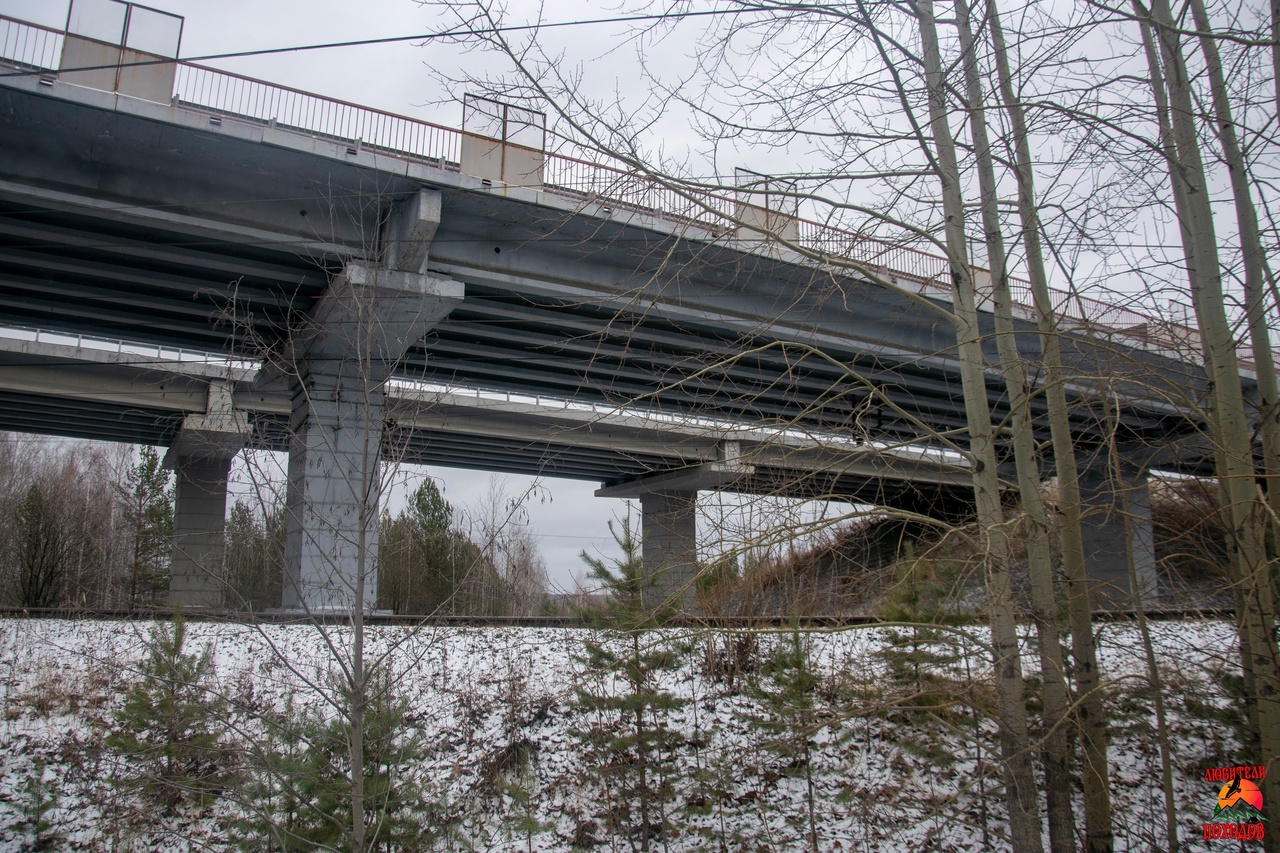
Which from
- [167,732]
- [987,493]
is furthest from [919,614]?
[167,732]

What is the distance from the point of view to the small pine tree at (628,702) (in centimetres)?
764

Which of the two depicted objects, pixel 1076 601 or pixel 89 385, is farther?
pixel 89 385

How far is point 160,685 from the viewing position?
7262 millimetres

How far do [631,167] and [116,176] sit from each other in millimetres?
9523

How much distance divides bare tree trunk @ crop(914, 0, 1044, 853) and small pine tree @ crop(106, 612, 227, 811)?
5681 mm

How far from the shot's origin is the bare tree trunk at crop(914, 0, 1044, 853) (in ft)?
17.7

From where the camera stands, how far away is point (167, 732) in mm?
7332

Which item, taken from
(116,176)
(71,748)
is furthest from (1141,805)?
(116,176)

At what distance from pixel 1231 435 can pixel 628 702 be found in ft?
17.1

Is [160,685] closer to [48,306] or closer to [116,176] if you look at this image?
[116,176]

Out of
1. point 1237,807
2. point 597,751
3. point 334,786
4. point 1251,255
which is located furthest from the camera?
point 597,751

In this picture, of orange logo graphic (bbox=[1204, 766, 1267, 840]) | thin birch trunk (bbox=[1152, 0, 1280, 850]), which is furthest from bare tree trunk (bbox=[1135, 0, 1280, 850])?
orange logo graphic (bbox=[1204, 766, 1267, 840])

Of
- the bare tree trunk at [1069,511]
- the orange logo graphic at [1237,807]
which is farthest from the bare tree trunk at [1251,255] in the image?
the orange logo graphic at [1237,807]

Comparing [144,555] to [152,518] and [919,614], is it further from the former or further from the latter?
[919,614]
